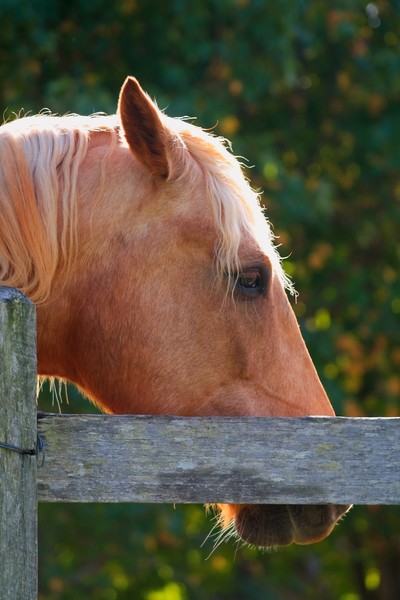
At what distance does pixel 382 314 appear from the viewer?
7.45 meters

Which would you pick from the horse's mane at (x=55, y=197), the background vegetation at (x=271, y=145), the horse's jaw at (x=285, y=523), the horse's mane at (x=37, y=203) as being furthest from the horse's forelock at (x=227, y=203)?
the background vegetation at (x=271, y=145)

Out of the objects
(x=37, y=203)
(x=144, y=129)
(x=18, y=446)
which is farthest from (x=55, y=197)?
(x=18, y=446)

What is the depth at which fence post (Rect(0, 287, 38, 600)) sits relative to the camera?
5.35 ft

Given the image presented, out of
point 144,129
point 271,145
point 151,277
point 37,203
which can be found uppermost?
point 271,145

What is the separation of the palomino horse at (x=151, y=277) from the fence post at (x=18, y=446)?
1.86ft

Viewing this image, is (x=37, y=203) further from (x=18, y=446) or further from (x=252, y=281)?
(x=18, y=446)

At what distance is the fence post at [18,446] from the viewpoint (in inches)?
64.2

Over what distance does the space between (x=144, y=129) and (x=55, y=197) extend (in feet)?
1.00

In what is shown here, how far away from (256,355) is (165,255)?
35 centimetres

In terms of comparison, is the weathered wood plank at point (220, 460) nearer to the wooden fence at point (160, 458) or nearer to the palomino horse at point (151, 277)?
the wooden fence at point (160, 458)

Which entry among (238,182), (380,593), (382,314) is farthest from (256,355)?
(380,593)

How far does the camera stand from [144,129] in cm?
241

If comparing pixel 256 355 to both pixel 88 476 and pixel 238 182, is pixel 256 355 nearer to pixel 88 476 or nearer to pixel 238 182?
pixel 238 182

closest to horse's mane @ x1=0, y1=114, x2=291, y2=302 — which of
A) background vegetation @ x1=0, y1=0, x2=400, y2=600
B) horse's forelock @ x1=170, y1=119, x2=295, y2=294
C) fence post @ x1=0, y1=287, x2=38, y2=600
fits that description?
horse's forelock @ x1=170, y1=119, x2=295, y2=294
